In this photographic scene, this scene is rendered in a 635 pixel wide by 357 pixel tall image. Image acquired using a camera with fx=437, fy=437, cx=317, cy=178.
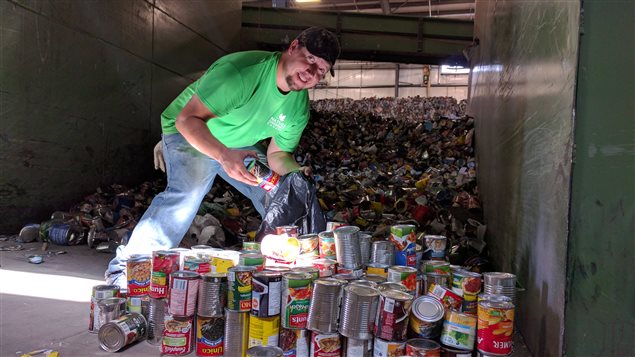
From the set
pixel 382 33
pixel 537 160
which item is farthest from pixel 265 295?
pixel 382 33

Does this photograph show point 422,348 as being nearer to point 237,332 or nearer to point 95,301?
point 237,332

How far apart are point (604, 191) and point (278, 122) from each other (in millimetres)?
2011

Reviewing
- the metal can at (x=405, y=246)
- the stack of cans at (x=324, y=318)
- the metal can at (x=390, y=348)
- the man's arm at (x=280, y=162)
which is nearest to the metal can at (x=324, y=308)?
the stack of cans at (x=324, y=318)

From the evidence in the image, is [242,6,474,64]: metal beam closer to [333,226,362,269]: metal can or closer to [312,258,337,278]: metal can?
[333,226,362,269]: metal can

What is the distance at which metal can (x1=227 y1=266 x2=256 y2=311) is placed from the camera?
6.50 ft

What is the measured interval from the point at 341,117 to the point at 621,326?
777cm

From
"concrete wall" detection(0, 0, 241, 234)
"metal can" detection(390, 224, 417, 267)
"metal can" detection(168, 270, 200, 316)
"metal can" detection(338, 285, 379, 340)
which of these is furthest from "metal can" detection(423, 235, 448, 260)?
"concrete wall" detection(0, 0, 241, 234)

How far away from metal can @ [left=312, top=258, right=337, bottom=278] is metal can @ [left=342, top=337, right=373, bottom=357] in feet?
1.47

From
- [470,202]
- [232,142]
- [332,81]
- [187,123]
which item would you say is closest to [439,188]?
[470,202]

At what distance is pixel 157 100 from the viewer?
6.93 m

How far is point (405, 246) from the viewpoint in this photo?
101 inches

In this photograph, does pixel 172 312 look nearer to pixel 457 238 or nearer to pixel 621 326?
pixel 621 326

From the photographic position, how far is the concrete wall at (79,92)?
15.2 ft

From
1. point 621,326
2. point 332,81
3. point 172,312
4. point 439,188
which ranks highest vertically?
point 332,81
